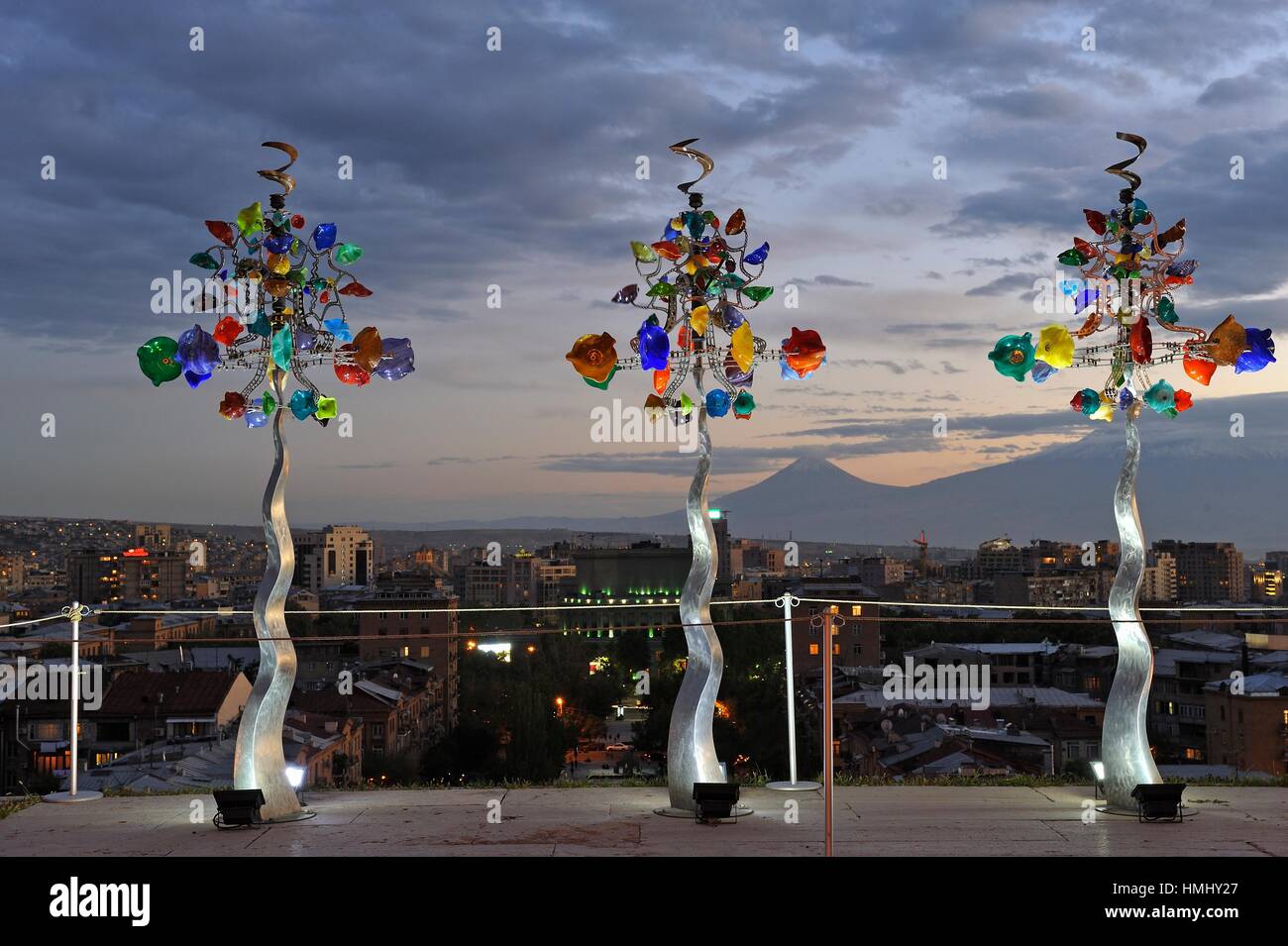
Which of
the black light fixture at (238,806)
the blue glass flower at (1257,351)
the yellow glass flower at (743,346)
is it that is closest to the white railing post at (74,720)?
the black light fixture at (238,806)

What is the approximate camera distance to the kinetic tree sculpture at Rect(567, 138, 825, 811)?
10133 millimetres

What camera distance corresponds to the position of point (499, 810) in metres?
10.0

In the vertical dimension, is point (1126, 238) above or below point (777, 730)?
above

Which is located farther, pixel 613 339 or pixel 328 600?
pixel 328 600

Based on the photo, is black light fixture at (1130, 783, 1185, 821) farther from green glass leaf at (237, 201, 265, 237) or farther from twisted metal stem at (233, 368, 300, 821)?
green glass leaf at (237, 201, 265, 237)

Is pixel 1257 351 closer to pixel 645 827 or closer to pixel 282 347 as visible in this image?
pixel 645 827

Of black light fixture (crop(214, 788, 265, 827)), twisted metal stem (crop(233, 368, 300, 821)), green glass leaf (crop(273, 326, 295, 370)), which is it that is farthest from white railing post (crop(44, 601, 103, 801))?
green glass leaf (crop(273, 326, 295, 370))

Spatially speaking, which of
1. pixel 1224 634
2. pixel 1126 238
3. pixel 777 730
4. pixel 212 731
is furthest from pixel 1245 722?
pixel 1126 238

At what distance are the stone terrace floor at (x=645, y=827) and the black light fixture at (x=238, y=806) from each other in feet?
0.41

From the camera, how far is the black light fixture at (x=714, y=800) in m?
9.46

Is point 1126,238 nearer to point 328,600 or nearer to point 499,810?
point 499,810

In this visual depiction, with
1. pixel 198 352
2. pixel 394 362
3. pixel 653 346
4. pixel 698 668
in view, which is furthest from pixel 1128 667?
pixel 198 352

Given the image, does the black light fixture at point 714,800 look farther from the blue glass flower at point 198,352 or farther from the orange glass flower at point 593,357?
the blue glass flower at point 198,352
